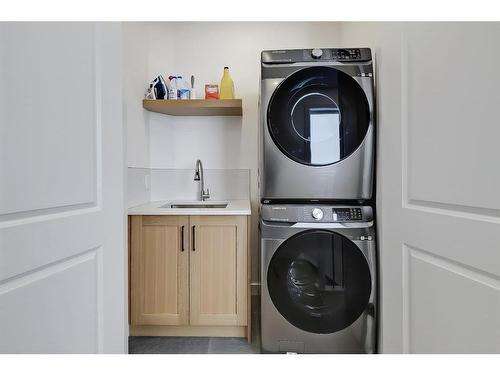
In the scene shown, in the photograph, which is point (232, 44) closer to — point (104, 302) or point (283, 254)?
point (283, 254)

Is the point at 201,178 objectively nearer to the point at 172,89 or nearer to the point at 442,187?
the point at 172,89

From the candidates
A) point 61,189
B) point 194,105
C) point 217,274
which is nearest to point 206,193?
point 194,105

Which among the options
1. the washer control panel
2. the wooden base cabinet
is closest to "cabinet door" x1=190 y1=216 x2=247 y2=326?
the wooden base cabinet

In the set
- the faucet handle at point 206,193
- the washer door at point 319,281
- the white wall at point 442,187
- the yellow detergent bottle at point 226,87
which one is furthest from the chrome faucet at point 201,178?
the white wall at point 442,187

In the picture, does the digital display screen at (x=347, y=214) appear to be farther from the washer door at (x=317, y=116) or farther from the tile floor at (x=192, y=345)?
the tile floor at (x=192, y=345)

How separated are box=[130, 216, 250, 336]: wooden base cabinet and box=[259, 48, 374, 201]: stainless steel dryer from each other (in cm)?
45

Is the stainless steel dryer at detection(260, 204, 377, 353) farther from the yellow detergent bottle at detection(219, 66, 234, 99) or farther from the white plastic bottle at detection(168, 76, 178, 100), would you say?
the white plastic bottle at detection(168, 76, 178, 100)

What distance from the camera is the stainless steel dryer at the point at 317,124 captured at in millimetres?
1553

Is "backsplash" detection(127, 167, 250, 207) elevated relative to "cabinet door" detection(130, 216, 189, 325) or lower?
elevated

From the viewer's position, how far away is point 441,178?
915mm

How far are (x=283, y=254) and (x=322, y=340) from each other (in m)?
0.51

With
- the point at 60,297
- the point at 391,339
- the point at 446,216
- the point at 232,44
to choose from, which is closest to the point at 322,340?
the point at 391,339

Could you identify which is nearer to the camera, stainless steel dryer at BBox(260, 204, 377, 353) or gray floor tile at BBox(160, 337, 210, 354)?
stainless steel dryer at BBox(260, 204, 377, 353)

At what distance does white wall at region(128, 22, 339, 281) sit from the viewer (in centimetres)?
246
